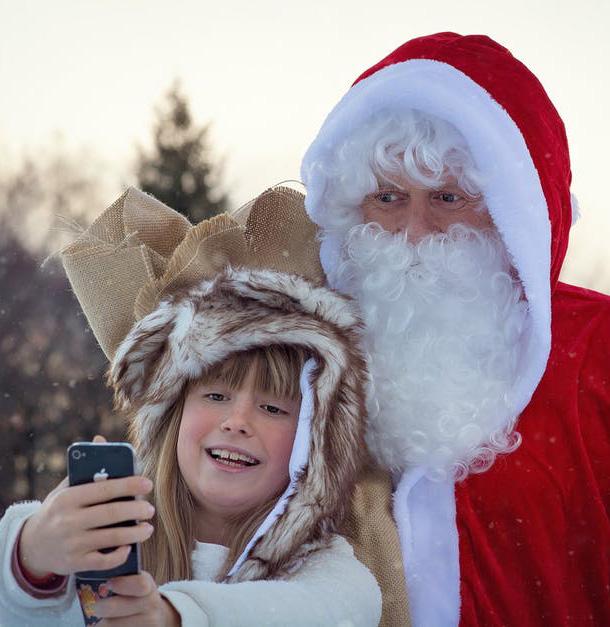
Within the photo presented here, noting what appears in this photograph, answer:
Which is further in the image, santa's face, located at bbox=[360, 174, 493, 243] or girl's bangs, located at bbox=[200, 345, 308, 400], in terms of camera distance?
santa's face, located at bbox=[360, 174, 493, 243]

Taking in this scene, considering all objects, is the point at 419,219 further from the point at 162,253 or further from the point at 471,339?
the point at 162,253

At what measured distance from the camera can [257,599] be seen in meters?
2.41

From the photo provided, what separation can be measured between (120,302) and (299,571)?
124cm

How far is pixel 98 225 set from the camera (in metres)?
3.62

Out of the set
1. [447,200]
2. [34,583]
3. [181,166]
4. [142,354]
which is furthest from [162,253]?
[181,166]

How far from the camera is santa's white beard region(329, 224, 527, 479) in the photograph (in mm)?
3057

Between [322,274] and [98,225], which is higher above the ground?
[98,225]

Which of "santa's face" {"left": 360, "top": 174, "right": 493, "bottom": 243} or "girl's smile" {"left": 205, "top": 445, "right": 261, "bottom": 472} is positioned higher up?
"santa's face" {"left": 360, "top": 174, "right": 493, "bottom": 243}

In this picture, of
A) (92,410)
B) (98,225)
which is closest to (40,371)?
(92,410)

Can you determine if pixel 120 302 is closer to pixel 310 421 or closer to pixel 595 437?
pixel 310 421

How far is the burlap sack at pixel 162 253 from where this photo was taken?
10.9ft

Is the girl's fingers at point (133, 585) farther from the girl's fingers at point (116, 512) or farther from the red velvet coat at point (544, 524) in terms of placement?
the red velvet coat at point (544, 524)

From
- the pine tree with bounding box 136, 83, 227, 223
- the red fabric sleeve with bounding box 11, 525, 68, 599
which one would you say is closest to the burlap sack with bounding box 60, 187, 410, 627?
the red fabric sleeve with bounding box 11, 525, 68, 599

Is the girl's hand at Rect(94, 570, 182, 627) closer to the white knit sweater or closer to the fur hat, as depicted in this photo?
the white knit sweater
